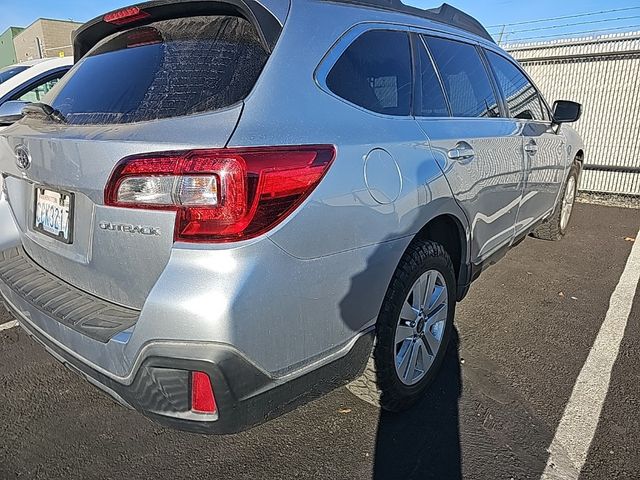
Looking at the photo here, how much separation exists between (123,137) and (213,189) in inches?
14.7

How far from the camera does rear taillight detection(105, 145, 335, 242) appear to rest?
Result: 1.42 metres

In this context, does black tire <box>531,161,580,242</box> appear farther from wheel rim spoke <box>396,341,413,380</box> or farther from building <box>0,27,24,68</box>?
building <box>0,27,24,68</box>

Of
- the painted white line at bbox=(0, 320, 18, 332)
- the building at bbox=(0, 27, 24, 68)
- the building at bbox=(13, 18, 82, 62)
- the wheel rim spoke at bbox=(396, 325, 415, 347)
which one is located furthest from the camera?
the building at bbox=(0, 27, 24, 68)

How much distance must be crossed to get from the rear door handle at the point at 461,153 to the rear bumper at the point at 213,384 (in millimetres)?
1258

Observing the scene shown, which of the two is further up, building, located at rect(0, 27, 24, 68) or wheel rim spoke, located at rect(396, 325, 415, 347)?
building, located at rect(0, 27, 24, 68)

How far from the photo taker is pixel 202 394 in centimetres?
147

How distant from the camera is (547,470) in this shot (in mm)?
1979

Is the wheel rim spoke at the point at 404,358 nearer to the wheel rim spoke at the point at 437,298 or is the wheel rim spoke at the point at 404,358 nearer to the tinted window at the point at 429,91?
the wheel rim spoke at the point at 437,298

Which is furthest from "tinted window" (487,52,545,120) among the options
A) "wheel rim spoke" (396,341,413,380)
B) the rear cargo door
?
the rear cargo door

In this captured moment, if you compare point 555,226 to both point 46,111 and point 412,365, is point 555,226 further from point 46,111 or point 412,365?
point 46,111

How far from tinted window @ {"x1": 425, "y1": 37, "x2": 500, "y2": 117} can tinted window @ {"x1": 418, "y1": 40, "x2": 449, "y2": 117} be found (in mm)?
88

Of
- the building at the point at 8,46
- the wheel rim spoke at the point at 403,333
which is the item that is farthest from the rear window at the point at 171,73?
the building at the point at 8,46

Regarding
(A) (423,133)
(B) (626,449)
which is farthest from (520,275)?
(A) (423,133)

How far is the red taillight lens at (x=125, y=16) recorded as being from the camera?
6.61 feet
